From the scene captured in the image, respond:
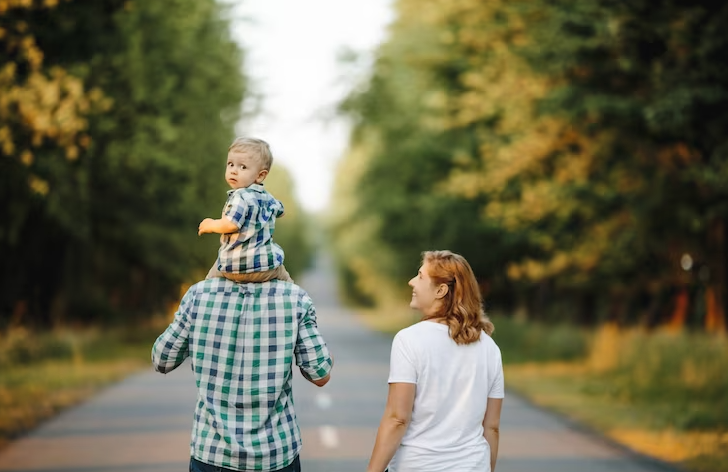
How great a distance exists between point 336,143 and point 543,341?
56.5ft

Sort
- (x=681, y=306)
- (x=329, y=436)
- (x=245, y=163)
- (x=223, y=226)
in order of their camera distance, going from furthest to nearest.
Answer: (x=681, y=306) → (x=329, y=436) → (x=245, y=163) → (x=223, y=226)

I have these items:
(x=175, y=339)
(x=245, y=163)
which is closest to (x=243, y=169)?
(x=245, y=163)

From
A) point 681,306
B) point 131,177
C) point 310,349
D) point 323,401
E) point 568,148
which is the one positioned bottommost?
point 310,349

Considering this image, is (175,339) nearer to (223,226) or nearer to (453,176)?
(223,226)

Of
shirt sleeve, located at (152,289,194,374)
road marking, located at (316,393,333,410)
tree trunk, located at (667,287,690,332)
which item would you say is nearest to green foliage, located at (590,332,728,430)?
road marking, located at (316,393,333,410)

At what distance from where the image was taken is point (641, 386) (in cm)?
1897

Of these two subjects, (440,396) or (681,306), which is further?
(681,306)

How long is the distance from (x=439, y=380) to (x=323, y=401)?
13.9 metres

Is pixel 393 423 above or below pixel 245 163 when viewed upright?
below

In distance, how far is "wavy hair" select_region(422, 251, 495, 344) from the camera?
4219mm

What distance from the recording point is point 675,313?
1288 inches

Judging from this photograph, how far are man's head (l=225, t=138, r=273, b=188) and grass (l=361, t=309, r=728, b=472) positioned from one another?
7789mm

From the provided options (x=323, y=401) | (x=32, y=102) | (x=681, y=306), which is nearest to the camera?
(x=32, y=102)

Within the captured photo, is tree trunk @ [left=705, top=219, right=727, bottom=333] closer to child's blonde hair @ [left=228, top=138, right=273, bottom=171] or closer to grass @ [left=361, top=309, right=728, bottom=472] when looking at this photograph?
grass @ [left=361, top=309, right=728, bottom=472]
